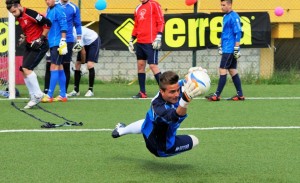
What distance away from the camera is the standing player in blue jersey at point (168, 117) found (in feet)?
22.3

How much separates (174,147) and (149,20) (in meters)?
6.52

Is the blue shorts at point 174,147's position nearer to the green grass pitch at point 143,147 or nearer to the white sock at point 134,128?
the green grass pitch at point 143,147

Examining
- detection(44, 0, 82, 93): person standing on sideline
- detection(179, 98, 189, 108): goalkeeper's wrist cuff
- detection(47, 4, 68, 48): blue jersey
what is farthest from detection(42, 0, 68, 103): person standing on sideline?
detection(179, 98, 189, 108): goalkeeper's wrist cuff

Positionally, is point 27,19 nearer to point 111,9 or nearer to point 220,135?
point 220,135

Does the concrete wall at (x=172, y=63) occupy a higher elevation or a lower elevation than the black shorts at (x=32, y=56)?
lower

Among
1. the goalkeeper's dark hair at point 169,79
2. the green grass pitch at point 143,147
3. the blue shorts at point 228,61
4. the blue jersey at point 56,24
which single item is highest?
the blue jersey at point 56,24

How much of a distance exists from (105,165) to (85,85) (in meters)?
9.26

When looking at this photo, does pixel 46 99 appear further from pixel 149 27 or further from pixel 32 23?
pixel 149 27

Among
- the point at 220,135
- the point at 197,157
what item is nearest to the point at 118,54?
the point at 220,135

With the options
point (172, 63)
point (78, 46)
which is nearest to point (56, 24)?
point (78, 46)

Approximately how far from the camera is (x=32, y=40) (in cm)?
1221

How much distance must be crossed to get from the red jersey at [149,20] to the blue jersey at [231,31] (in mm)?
1188

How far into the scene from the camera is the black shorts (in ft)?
39.7

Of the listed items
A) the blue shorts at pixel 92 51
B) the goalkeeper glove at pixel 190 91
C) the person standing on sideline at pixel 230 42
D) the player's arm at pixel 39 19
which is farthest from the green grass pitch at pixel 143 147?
the blue shorts at pixel 92 51
